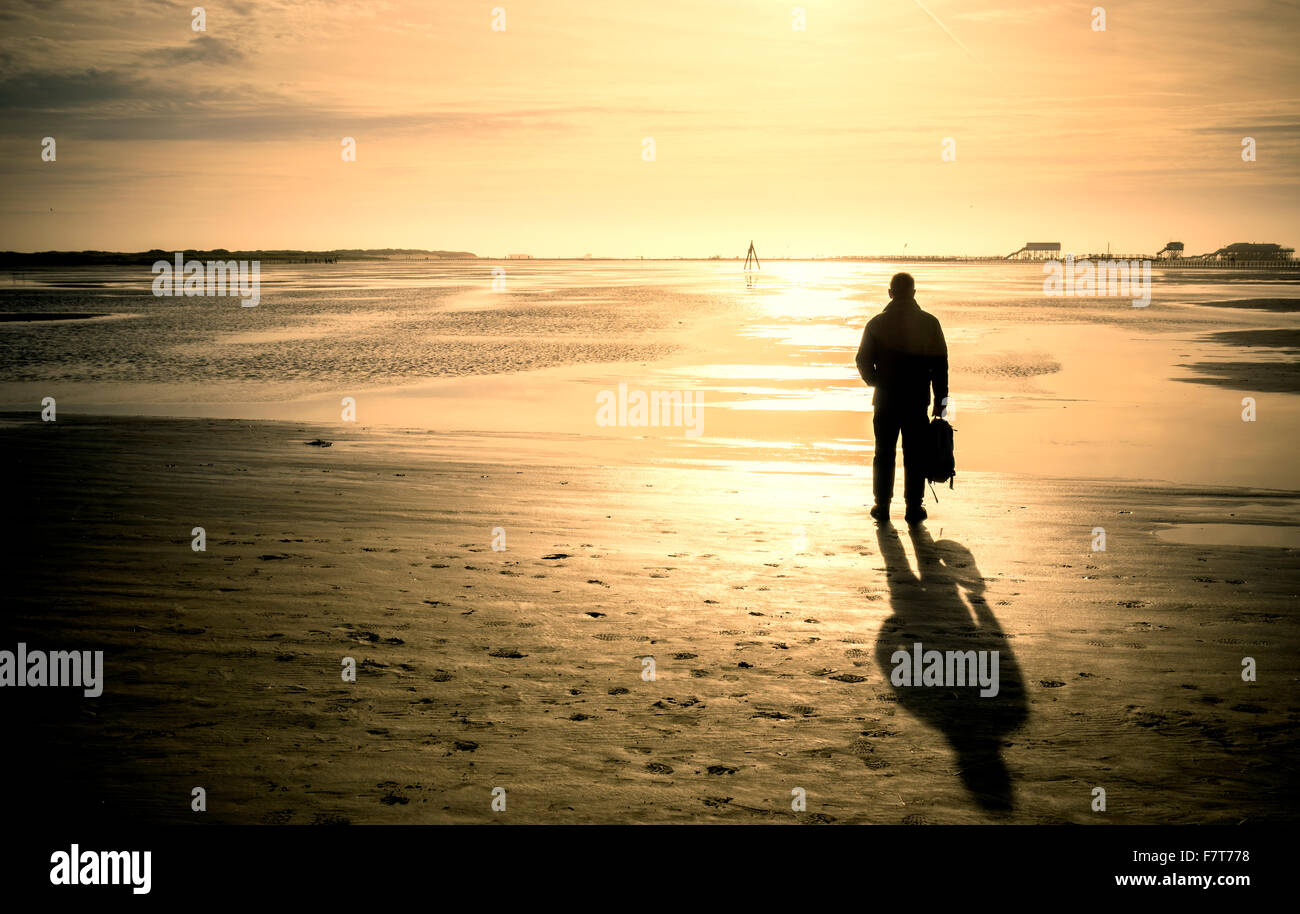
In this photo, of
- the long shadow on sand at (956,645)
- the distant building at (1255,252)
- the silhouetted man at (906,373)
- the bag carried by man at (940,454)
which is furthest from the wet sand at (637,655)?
the distant building at (1255,252)

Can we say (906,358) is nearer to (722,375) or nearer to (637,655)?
(637,655)

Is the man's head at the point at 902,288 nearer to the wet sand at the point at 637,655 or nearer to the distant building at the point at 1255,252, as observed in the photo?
the wet sand at the point at 637,655

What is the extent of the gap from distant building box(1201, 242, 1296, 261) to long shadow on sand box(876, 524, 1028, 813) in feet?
570

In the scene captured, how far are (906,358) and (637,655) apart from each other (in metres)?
4.86

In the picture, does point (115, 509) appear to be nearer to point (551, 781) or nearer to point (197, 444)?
point (197, 444)

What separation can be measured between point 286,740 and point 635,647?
1940 mm

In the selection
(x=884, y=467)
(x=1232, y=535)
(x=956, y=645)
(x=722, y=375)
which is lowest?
(x=956, y=645)

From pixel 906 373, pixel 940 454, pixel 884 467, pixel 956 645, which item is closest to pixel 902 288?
pixel 906 373

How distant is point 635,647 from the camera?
5.46 metres

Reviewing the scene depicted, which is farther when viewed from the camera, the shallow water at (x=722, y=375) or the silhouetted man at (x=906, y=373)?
the shallow water at (x=722, y=375)

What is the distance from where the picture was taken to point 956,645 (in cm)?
550

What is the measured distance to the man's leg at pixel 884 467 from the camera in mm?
8727

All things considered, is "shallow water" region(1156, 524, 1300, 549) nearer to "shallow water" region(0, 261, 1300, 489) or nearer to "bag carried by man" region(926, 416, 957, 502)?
"bag carried by man" region(926, 416, 957, 502)
